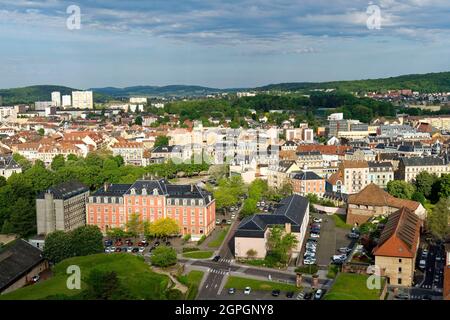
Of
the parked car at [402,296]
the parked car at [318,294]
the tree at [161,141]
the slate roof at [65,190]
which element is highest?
the tree at [161,141]

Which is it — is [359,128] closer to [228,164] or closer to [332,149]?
[332,149]

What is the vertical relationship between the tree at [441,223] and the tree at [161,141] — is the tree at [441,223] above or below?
below

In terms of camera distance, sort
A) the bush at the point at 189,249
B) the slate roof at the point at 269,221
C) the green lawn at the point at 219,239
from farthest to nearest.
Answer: the green lawn at the point at 219,239 < the bush at the point at 189,249 < the slate roof at the point at 269,221

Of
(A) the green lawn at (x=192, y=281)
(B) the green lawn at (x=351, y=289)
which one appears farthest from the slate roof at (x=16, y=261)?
(B) the green lawn at (x=351, y=289)

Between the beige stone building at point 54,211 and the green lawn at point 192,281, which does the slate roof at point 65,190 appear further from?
the green lawn at point 192,281

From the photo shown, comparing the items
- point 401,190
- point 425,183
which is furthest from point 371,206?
point 425,183

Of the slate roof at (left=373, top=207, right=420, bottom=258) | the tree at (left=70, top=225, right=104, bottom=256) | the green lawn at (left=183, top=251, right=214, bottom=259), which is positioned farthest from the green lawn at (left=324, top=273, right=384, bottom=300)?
the tree at (left=70, top=225, right=104, bottom=256)

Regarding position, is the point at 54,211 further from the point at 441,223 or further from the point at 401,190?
the point at 401,190
